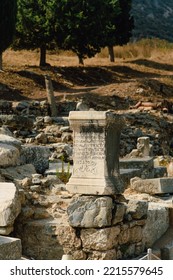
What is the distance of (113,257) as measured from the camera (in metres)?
8.78

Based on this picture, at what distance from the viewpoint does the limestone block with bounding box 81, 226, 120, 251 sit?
864 cm

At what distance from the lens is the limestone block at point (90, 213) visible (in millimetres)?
8641

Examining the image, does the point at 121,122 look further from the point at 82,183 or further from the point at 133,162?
the point at 133,162

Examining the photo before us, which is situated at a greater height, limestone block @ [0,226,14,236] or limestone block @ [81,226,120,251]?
limestone block @ [0,226,14,236]

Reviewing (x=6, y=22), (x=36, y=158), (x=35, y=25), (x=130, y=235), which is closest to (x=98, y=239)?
(x=130, y=235)

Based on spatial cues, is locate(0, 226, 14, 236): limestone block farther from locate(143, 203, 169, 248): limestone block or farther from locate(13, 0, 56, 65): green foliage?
locate(13, 0, 56, 65): green foliage

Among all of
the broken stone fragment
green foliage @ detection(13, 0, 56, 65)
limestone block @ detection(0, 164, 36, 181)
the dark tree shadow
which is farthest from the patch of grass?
the broken stone fragment

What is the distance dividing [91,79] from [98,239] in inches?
1116

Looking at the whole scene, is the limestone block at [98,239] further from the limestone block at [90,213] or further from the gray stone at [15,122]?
the gray stone at [15,122]

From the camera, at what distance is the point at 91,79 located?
120 feet

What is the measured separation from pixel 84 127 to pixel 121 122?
51 centimetres

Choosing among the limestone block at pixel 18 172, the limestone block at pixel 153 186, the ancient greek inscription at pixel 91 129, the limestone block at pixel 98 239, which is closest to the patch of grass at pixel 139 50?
the limestone block at pixel 18 172

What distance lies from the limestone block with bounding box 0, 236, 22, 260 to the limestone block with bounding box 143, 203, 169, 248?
2.43 metres

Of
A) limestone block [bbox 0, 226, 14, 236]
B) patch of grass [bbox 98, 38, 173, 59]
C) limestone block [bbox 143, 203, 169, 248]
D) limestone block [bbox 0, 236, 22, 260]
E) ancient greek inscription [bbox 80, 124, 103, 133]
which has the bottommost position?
limestone block [bbox 143, 203, 169, 248]
